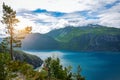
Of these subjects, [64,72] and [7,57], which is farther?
[64,72]

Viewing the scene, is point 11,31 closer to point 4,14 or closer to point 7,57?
point 4,14

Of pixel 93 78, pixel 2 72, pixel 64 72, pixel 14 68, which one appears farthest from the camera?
pixel 93 78

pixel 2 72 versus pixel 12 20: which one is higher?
pixel 12 20

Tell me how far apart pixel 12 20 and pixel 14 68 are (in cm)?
1338

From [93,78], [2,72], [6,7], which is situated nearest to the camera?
[2,72]

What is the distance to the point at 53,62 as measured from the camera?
291ft

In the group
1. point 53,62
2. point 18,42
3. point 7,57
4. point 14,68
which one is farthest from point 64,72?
point 7,57

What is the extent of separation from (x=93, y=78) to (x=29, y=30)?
117 metres

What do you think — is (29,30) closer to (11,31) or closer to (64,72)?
(11,31)

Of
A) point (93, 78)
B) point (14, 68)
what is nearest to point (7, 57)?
point (14, 68)

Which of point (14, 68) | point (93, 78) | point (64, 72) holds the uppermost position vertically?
point (14, 68)

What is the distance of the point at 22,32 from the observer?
167 ft

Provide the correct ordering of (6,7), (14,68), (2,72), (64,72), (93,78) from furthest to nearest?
1. (93,78)
2. (64,72)
3. (6,7)
4. (14,68)
5. (2,72)

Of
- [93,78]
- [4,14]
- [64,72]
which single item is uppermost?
[4,14]
